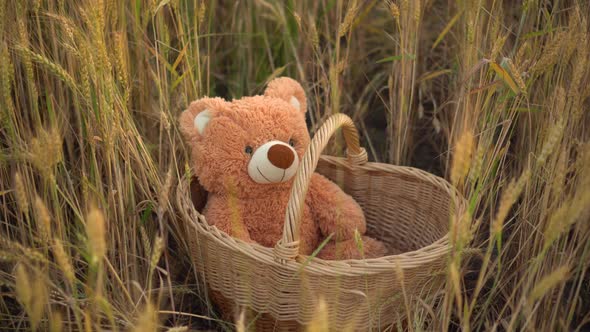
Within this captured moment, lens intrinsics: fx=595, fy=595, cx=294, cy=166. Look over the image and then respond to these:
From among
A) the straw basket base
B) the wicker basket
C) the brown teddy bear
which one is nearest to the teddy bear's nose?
the brown teddy bear

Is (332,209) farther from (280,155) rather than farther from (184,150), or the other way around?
(184,150)

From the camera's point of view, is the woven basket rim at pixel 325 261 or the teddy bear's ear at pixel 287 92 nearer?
the woven basket rim at pixel 325 261

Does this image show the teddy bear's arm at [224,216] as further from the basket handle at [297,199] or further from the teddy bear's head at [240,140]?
the basket handle at [297,199]

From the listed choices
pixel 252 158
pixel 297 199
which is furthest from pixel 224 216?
pixel 297 199

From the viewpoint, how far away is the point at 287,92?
4.40ft

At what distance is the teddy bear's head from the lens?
4.05 ft

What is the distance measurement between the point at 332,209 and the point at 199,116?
367mm

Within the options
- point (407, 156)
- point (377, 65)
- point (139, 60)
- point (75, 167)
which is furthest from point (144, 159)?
point (377, 65)

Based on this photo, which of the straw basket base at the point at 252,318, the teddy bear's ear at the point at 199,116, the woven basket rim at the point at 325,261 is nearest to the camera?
the woven basket rim at the point at 325,261

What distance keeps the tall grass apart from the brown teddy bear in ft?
0.25

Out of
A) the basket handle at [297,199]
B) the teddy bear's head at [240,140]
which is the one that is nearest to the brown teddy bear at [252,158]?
the teddy bear's head at [240,140]

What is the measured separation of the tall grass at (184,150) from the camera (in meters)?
0.88

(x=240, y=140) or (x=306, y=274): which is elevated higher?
(x=240, y=140)

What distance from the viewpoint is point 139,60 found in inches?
52.9
